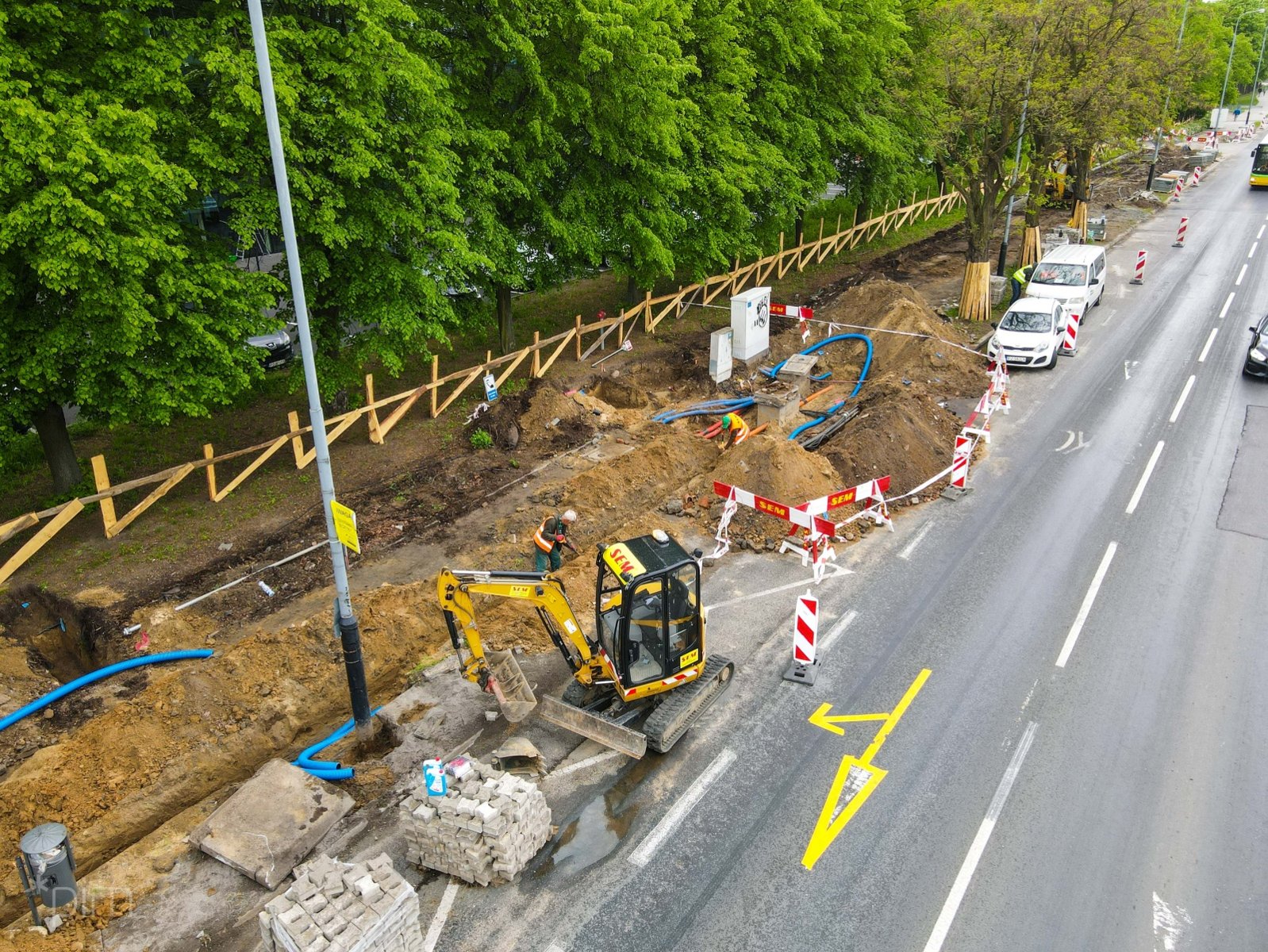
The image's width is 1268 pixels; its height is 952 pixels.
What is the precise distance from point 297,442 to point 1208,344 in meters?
25.9

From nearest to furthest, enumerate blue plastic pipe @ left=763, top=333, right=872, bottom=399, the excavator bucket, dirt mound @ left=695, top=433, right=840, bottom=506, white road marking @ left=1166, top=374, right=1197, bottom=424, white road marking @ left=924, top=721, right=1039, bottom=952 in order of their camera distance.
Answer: white road marking @ left=924, top=721, right=1039, bottom=952
the excavator bucket
dirt mound @ left=695, top=433, right=840, bottom=506
white road marking @ left=1166, top=374, right=1197, bottom=424
blue plastic pipe @ left=763, top=333, right=872, bottom=399

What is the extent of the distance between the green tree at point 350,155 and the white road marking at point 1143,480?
1416cm

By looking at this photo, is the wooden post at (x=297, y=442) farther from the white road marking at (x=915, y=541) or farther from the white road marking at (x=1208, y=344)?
the white road marking at (x=1208, y=344)

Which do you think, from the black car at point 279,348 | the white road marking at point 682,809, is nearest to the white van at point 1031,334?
the white road marking at point 682,809

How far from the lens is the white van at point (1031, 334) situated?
24.7m

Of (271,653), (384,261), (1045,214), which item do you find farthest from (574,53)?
(1045,214)

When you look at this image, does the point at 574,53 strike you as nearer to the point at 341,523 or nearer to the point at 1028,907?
the point at 341,523

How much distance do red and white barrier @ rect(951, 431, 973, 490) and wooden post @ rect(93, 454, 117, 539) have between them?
15931 millimetres

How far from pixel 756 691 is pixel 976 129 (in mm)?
23118

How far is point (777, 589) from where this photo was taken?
49.3 ft

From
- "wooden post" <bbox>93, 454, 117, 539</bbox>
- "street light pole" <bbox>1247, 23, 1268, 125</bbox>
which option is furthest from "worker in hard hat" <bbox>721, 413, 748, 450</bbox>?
"street light pole" <bbox>1247, 23, 1268, 125</bbox>

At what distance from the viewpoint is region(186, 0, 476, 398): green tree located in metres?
14.8

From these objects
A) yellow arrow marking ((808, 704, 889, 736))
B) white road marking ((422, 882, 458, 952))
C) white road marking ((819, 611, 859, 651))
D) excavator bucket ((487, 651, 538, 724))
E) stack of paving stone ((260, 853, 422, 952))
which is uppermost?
stack of paving stone ((260, 853, 422, 952))

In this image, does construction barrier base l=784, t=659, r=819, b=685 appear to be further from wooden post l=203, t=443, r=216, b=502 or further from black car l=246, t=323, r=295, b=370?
black car l=246, t=323, r=295, b=370
